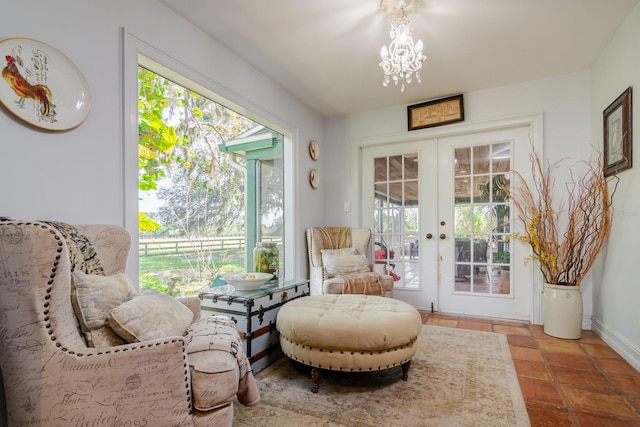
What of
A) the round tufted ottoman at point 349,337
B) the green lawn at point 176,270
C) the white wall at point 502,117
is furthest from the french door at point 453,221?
the green lawn at point 176,270

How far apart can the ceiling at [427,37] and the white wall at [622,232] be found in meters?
0.17

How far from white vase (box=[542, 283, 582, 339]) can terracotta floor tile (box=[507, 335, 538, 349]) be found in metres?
0.24

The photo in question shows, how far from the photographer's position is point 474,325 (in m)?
3.06

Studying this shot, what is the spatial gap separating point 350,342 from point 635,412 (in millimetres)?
1475

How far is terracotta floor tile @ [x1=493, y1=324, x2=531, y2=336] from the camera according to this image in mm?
2838

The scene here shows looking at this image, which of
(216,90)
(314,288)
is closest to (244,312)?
(314,288)

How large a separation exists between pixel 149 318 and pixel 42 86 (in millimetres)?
1134

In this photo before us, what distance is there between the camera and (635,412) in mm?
1608

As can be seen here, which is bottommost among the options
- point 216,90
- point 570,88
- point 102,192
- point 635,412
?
point 635,412

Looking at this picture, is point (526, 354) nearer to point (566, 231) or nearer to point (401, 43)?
point (566, 231)

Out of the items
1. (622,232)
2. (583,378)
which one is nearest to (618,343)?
(583,378)

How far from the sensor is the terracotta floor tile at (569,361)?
213 cm

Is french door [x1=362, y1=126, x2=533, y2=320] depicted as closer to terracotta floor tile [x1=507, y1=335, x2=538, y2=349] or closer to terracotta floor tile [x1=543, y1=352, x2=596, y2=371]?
terracotta floor tile [x1=507, y1=335, x2=538, y2=349]

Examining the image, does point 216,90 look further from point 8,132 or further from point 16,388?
point 16,388
